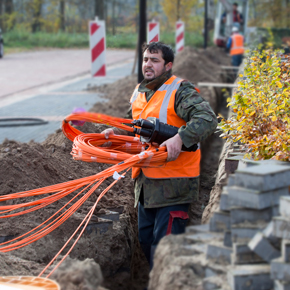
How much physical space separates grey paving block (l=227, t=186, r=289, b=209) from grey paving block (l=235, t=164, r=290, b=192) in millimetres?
25

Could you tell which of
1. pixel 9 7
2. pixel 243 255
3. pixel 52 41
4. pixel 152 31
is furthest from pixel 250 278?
pixel 9 7

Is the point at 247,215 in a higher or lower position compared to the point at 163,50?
lower

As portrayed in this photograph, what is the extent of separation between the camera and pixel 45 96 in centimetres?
1273

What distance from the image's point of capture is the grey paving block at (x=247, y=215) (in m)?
2.09

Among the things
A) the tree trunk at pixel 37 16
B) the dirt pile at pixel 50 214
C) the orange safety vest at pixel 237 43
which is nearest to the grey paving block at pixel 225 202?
the dirt pile at pixel 50 214

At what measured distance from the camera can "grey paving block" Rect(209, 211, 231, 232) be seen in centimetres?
223

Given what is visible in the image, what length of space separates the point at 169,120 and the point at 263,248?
5.44 ft

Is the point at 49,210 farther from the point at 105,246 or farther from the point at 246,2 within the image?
the point at 246,2

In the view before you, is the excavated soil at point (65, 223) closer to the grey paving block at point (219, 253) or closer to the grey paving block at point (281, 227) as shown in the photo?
the grey paving block at point (219, 253)

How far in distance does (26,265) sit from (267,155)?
203 cm

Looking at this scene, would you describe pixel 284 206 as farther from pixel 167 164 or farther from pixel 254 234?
pixel 167 164

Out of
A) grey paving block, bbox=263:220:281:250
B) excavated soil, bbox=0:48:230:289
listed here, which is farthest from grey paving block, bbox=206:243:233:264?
excavated soil, bbox=0:48:230:289

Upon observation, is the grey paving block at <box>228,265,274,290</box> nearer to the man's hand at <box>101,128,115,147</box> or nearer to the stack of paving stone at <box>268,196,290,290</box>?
the stack of paving stone at <box>268,196,290,290</box>

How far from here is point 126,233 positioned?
4.15 m
